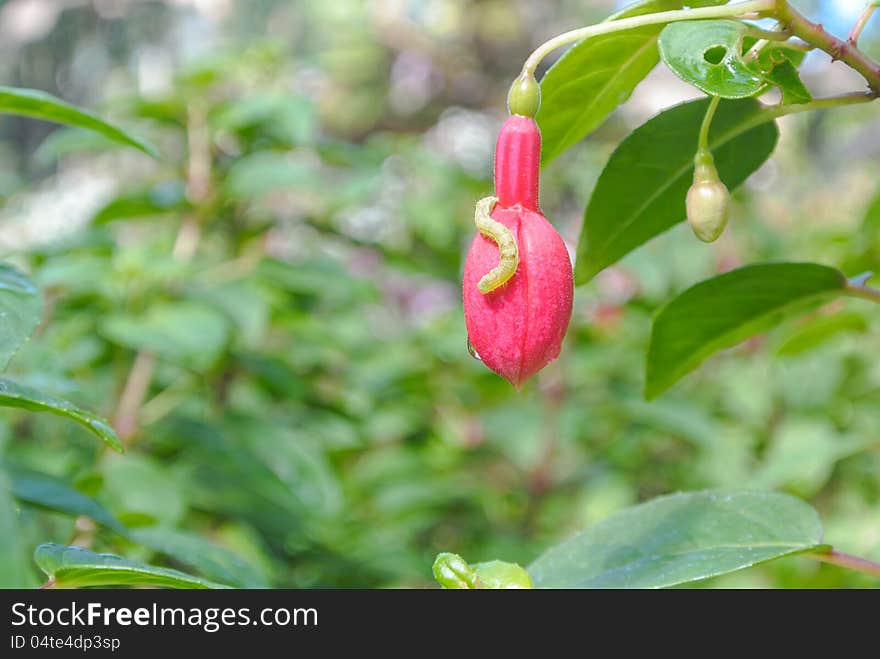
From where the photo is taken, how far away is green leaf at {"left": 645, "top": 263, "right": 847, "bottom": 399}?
25.6 inches

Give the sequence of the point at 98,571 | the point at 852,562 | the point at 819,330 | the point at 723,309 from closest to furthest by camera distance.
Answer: the point at 98,571 → the point at 852,562 → the point at 723,309 → the point at 819,330

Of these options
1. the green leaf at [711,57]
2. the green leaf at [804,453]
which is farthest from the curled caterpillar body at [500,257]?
the green leaf at [804,453]

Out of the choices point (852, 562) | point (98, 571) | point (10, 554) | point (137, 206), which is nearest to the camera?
point (10, 554)

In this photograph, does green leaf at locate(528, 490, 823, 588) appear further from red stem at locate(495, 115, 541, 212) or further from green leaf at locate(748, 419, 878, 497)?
green leaf at locate(748, 419, 878, 497)

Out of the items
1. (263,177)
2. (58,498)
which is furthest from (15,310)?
(263,177)

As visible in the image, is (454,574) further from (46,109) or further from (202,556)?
(46,109)

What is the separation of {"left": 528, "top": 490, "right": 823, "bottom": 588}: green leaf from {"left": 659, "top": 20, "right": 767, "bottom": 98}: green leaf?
23cm

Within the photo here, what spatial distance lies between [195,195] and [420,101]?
3.78 meters

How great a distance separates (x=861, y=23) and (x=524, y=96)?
0.17m

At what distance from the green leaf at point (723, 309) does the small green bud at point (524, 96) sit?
0.69ft

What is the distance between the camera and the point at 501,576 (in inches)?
18.9

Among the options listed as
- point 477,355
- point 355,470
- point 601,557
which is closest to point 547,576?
point 601,557

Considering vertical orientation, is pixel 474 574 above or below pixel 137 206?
below

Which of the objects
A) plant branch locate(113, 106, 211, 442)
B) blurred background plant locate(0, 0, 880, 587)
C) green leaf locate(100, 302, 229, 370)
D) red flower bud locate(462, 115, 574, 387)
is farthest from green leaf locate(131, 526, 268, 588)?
plant branch locate(113, 106, 211, 442)
